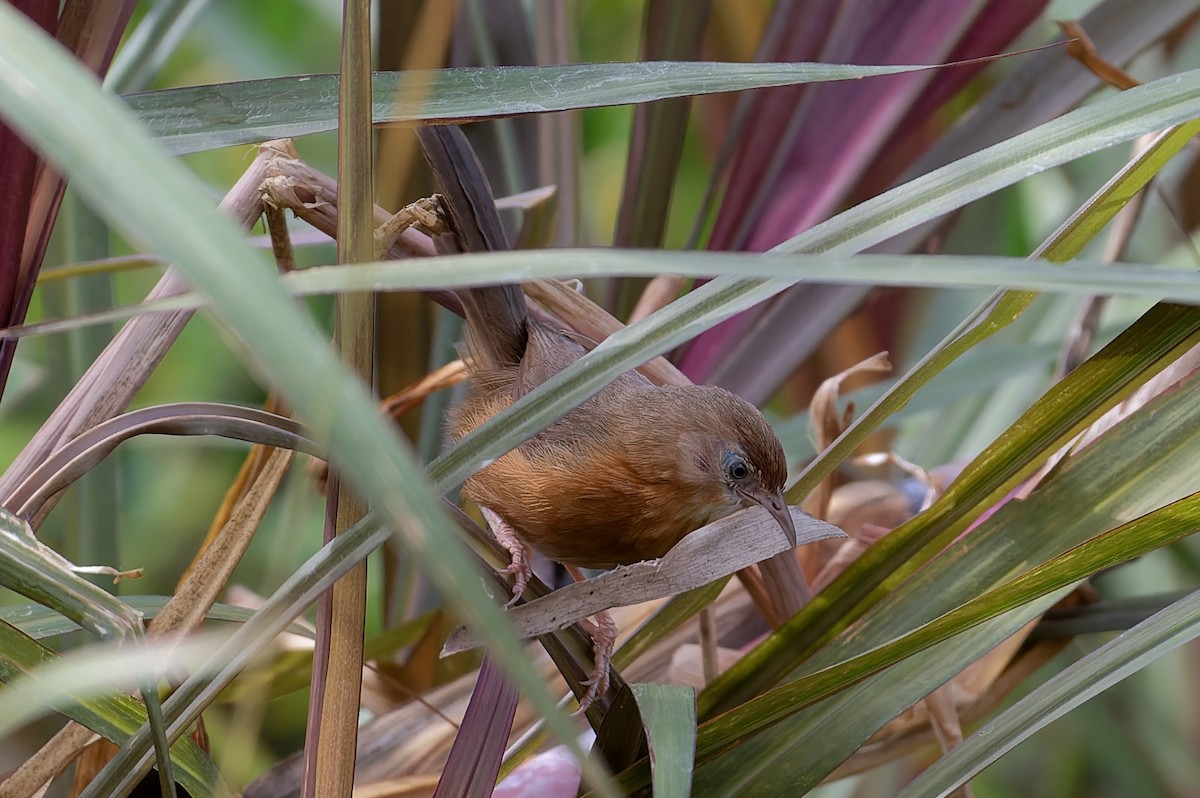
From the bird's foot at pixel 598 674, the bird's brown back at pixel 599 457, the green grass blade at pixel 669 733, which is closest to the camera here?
the green grass blade at pixel 669 733

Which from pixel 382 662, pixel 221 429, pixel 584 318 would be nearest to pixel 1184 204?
pixel 584 318

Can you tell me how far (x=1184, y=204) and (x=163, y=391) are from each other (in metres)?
1.73

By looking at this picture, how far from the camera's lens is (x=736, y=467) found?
1176 millimetres

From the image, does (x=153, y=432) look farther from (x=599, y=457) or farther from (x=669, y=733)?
(x=599, y=457)

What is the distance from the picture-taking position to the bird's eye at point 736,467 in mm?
1171

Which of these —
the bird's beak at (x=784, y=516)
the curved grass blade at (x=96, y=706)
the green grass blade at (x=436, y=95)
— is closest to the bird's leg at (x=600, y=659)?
the bird's beak at (x=784, y=516)

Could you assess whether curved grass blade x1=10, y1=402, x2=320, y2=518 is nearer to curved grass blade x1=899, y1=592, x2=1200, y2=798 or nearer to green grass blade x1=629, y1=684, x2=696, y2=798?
green grass blade x1=629, y1=684, x2=696, y2=798

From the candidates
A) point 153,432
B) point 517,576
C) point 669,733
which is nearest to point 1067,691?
point 669,733

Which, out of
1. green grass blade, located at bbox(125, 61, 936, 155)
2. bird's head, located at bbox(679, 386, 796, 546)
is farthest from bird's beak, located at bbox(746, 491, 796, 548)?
green grass blade, located at bbox(125, 61, 936, 155)

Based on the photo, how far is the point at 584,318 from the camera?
39.5 inches

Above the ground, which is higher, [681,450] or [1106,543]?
[681,450]

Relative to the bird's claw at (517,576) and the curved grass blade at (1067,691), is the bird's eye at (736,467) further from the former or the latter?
the curved grass blade at (1067,691)

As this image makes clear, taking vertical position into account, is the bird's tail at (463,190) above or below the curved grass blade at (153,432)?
above

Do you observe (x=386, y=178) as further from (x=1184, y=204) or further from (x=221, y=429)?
(x=1184, y=204)
